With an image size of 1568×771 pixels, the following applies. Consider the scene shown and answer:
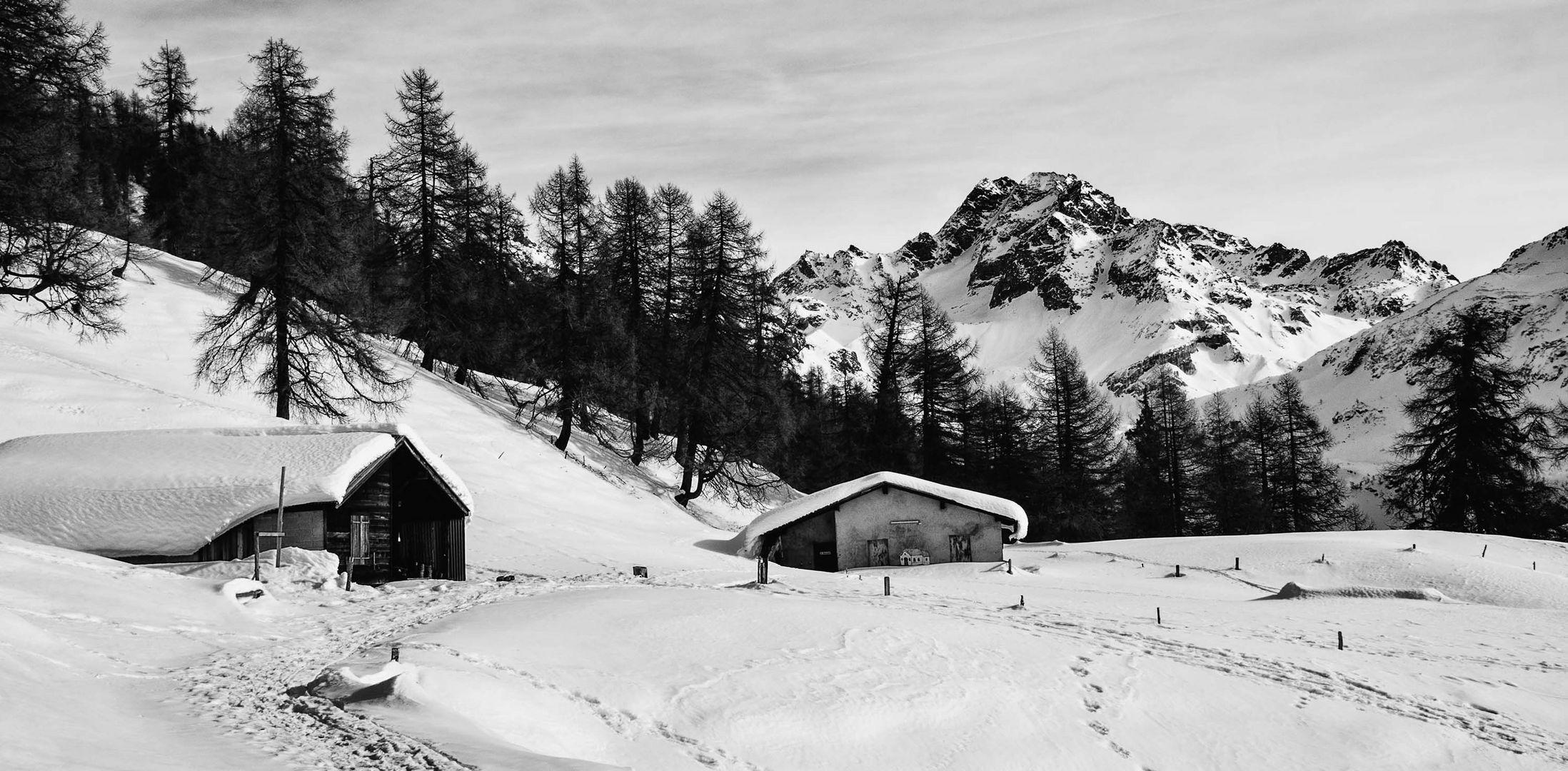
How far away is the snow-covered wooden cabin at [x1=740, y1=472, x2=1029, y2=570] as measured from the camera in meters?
34.7

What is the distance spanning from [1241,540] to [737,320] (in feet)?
71.3

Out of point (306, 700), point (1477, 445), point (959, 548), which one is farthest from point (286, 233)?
point (1477, 445)

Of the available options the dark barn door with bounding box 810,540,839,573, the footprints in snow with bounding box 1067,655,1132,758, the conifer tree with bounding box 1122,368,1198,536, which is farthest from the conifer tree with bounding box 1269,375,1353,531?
the footprints in snow with bounding box 1067,655,1132,758

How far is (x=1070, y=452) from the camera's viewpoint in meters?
52.4

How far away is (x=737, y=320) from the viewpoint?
4200cm

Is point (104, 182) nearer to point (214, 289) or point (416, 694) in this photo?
point (214, 289)

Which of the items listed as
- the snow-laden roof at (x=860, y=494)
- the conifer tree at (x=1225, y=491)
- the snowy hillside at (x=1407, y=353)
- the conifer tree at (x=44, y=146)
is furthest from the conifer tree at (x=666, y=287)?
the snowy hillside at (x=1407, y=353)

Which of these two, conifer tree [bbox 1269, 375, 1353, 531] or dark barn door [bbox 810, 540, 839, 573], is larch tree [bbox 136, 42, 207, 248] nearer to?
dark barn door [bbox 810, 540, 839, 573]

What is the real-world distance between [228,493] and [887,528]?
21.0m

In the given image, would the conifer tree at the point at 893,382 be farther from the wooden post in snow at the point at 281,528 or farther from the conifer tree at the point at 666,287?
the wooden post in snow at the point at 281,528

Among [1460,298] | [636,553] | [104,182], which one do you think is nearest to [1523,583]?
[636,553]

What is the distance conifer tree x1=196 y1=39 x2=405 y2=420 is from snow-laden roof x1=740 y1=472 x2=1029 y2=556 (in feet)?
44.6

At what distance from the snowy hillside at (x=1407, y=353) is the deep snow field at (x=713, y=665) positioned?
68.8m

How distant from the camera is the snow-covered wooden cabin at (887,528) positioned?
114 ft
